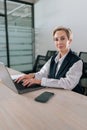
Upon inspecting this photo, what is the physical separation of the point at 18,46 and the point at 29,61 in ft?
2.02

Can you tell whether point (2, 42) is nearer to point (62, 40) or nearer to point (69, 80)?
point (62, 40)

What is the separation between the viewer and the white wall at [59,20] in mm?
3320

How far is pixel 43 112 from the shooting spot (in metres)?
0.87

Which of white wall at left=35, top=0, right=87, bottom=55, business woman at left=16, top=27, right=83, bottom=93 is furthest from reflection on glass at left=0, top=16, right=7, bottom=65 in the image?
business woman at left=16, top=27, right=83, bottom=93

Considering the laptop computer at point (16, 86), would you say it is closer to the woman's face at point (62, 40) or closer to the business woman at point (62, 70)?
the business woman at point (62, 70)

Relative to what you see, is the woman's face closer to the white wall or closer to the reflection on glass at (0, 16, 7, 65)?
the white wall

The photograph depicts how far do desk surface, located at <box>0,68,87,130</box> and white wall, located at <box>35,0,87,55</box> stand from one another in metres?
2.46

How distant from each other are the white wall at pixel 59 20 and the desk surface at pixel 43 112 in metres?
2.46

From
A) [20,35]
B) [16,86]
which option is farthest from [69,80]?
[20,35]

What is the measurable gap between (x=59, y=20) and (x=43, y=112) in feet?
10.9

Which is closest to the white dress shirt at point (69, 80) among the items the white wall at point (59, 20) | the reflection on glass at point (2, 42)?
the white wall at point (59, 20)

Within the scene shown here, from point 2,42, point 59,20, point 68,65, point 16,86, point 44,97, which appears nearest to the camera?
point 44,97

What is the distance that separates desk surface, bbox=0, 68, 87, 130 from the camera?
0.73 meters

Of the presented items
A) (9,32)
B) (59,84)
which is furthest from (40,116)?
(9,32)
